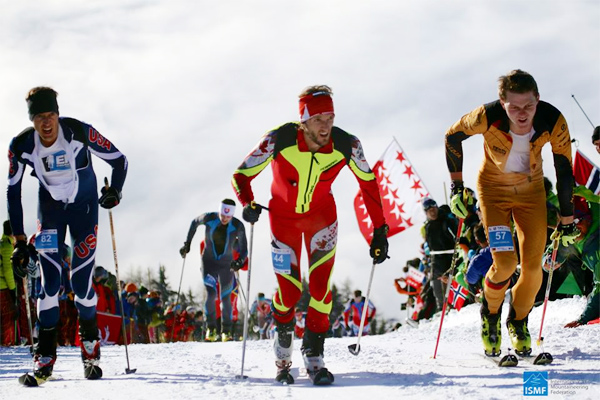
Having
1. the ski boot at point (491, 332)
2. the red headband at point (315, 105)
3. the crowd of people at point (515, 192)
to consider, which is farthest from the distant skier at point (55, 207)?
the ski boot at point (491, 332)

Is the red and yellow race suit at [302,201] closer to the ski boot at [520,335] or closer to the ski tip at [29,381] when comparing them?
the ski boot at [520,335]

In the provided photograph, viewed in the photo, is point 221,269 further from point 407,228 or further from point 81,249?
point 81,249

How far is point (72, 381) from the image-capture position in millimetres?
6152

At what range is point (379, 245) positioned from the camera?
6.12 meters

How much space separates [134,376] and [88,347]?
50 centimetres

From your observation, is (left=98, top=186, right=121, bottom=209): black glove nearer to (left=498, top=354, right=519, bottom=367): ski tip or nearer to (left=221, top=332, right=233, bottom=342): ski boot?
(left=498, top=354, right=519, bottom=367): ski tip

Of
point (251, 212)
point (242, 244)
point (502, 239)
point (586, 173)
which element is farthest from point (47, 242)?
point (586, 173)

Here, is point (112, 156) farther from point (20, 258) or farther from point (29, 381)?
point (29, 381)

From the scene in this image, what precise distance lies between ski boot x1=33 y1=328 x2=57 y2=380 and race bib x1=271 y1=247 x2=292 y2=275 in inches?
83.9

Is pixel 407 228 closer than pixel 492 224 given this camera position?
No

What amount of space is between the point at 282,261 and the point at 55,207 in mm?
2148

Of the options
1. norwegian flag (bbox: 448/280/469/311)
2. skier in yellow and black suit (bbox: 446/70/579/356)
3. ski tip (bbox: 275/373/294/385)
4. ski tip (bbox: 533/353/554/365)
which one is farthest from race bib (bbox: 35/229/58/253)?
norwegian flag (bbox: 448/280/469/311)

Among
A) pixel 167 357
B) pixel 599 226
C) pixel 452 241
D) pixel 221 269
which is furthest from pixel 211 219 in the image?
pixel 599 226

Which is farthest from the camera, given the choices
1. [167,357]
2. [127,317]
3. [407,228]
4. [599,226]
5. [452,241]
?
[127,317]
